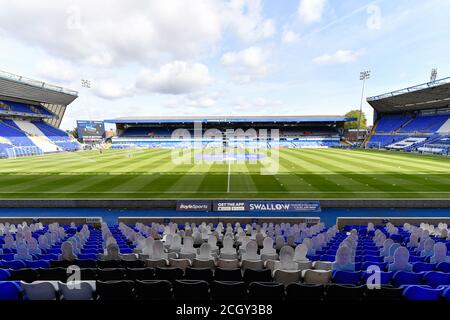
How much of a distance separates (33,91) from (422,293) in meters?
73.7

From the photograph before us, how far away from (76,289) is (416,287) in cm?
527

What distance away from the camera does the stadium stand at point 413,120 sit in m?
47.5

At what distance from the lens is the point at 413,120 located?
62031 millimetres

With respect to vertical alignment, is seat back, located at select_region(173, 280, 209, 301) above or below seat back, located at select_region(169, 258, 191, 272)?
above

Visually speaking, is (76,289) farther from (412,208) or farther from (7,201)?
(412,208)

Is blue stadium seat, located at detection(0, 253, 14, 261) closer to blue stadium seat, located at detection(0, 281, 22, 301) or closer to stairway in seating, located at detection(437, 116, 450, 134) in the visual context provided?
blue stadium seat, located at detection(0, 281, 22, 301)

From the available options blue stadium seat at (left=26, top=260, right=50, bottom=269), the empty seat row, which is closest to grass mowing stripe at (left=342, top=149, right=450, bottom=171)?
the empty seat row

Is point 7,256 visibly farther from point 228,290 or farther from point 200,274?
point 228,290

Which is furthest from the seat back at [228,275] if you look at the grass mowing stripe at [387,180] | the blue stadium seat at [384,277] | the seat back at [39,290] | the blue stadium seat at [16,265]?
the grass mowing stripe at [387,180]

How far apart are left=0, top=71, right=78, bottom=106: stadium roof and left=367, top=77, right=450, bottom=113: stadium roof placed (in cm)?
8157

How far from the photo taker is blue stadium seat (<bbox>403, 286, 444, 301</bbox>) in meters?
3.62

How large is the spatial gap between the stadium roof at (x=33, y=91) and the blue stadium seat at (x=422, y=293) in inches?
2564
